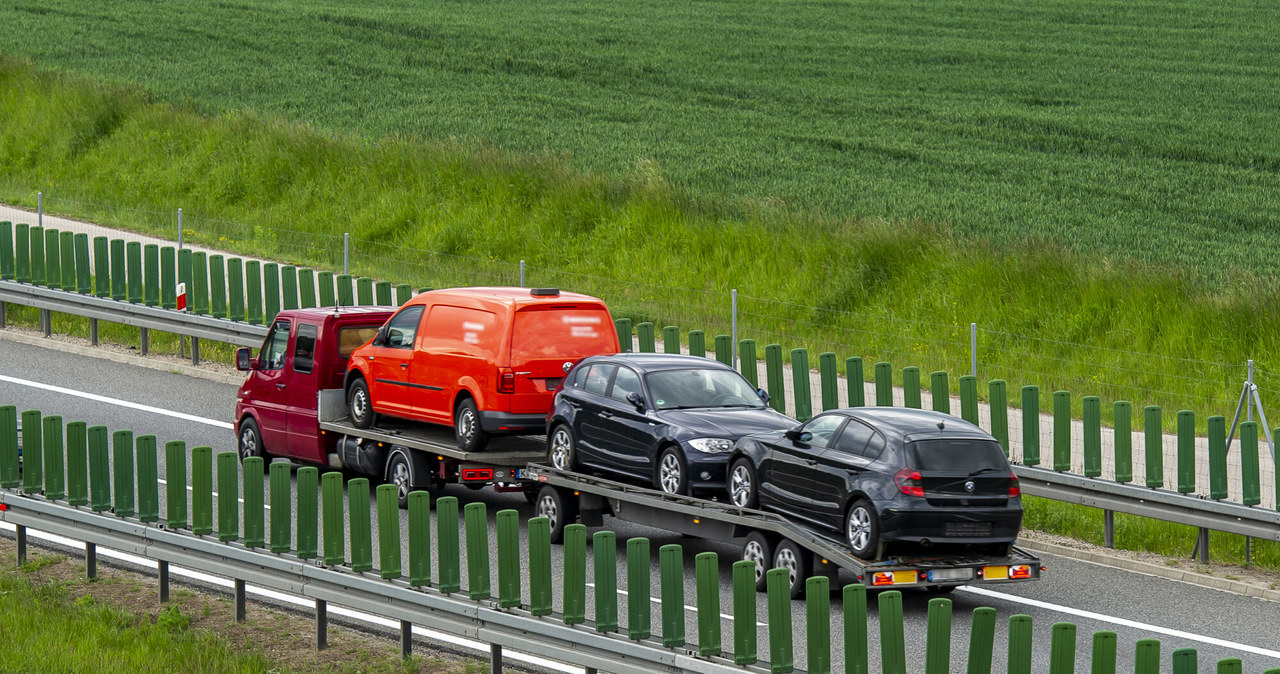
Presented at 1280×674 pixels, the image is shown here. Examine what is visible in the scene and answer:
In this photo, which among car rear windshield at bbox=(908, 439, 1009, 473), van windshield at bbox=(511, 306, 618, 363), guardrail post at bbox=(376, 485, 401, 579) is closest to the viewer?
guardrail post at bbox=(376, 485, 401, 579)

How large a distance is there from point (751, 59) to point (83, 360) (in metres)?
30.5

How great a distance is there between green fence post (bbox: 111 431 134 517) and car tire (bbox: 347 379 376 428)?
4.28 metres

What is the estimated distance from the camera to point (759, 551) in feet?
49.8

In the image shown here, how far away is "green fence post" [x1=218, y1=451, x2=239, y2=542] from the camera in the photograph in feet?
46.4

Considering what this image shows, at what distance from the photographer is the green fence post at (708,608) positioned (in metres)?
11.4

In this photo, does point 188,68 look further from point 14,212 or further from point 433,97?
point 14,212

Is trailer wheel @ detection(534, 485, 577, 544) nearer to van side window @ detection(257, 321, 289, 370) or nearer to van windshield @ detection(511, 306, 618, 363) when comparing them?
van windshield @ detection(511, 306, 618, 363)

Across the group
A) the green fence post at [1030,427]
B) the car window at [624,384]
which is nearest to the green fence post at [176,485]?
the car window at [624,384]

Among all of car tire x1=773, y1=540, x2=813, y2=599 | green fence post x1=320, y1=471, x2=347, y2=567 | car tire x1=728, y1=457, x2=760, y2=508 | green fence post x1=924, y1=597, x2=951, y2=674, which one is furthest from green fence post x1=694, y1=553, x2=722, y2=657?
car tire x1=728, y1=457, x2=760, y2=508

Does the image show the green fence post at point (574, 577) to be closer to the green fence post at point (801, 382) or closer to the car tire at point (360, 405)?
the car tire at point (360, 405)

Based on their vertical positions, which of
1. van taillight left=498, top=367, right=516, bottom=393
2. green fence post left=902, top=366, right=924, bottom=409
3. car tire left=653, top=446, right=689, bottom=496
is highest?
van taillight left=498, top=367, right=516, bottom=393

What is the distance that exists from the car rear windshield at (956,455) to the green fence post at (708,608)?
11.6 feet

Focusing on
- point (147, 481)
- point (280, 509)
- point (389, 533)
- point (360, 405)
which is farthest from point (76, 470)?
point (360, 405)

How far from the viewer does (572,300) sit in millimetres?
18203
